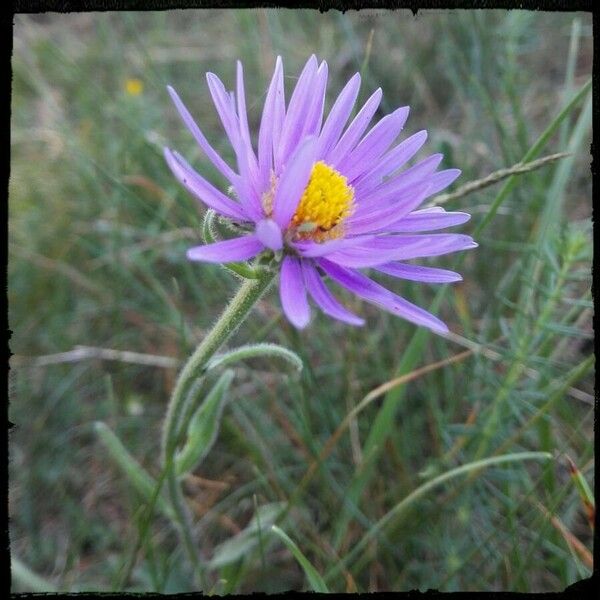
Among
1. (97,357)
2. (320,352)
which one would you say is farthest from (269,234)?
(97,357)

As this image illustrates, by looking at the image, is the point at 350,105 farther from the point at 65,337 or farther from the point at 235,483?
the point at 65,337

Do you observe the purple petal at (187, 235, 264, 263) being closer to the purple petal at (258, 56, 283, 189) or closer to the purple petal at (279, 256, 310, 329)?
the purple petal at (279, 256, 310, 329)

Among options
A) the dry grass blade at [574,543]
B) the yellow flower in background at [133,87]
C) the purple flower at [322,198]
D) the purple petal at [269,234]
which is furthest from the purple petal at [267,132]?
the yellow flower in background at [133,87]

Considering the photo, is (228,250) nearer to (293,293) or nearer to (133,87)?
(293,293)

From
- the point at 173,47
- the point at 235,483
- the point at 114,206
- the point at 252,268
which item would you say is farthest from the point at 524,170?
the point at 173,47

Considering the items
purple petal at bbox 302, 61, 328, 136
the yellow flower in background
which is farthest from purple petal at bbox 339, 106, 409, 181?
the yellow flower in background

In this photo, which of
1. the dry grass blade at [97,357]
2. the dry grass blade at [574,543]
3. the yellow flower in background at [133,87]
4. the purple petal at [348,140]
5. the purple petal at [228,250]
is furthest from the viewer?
the yellow flower in background at [133,87]

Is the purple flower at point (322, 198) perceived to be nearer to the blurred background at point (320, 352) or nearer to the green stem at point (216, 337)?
the green stem at point (216, 337)
